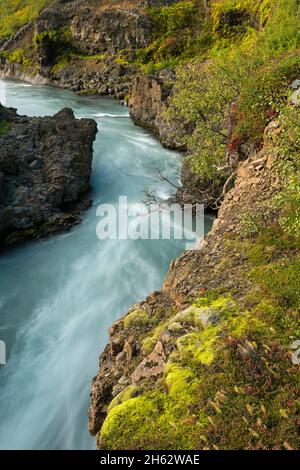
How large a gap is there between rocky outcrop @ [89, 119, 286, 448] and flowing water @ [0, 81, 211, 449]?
3758mm

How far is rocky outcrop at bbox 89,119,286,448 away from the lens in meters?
11.3

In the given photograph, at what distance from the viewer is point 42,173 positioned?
2770cm

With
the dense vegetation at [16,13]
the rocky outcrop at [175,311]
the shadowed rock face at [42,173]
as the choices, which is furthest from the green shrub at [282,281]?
the dense vegetation at [16,13]

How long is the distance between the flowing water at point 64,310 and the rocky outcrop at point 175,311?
148 inches

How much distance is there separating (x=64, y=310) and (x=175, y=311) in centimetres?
914

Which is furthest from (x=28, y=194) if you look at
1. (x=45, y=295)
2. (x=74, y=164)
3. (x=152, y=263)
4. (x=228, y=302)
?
(x=228, y=302)

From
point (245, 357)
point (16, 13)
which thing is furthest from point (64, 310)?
point (16, 13)

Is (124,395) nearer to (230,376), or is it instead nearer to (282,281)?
(230,376)

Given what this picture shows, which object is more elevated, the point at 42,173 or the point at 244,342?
the point at 244,342

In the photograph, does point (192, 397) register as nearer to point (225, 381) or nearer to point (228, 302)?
point (225, 381)

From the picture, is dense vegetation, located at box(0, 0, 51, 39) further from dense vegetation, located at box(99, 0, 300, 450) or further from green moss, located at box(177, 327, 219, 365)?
green moss, located at box(177, 327, 219, 365)

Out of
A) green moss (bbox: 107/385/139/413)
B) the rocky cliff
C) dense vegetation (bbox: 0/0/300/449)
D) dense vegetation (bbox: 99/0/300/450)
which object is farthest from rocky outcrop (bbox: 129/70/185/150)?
green moss (bbox: 107/385/139/413)

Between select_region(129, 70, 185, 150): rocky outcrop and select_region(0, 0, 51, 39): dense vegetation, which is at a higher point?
select_region(0, 0, 51, 39): dense vegetation

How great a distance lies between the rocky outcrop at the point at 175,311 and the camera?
37.2ft
